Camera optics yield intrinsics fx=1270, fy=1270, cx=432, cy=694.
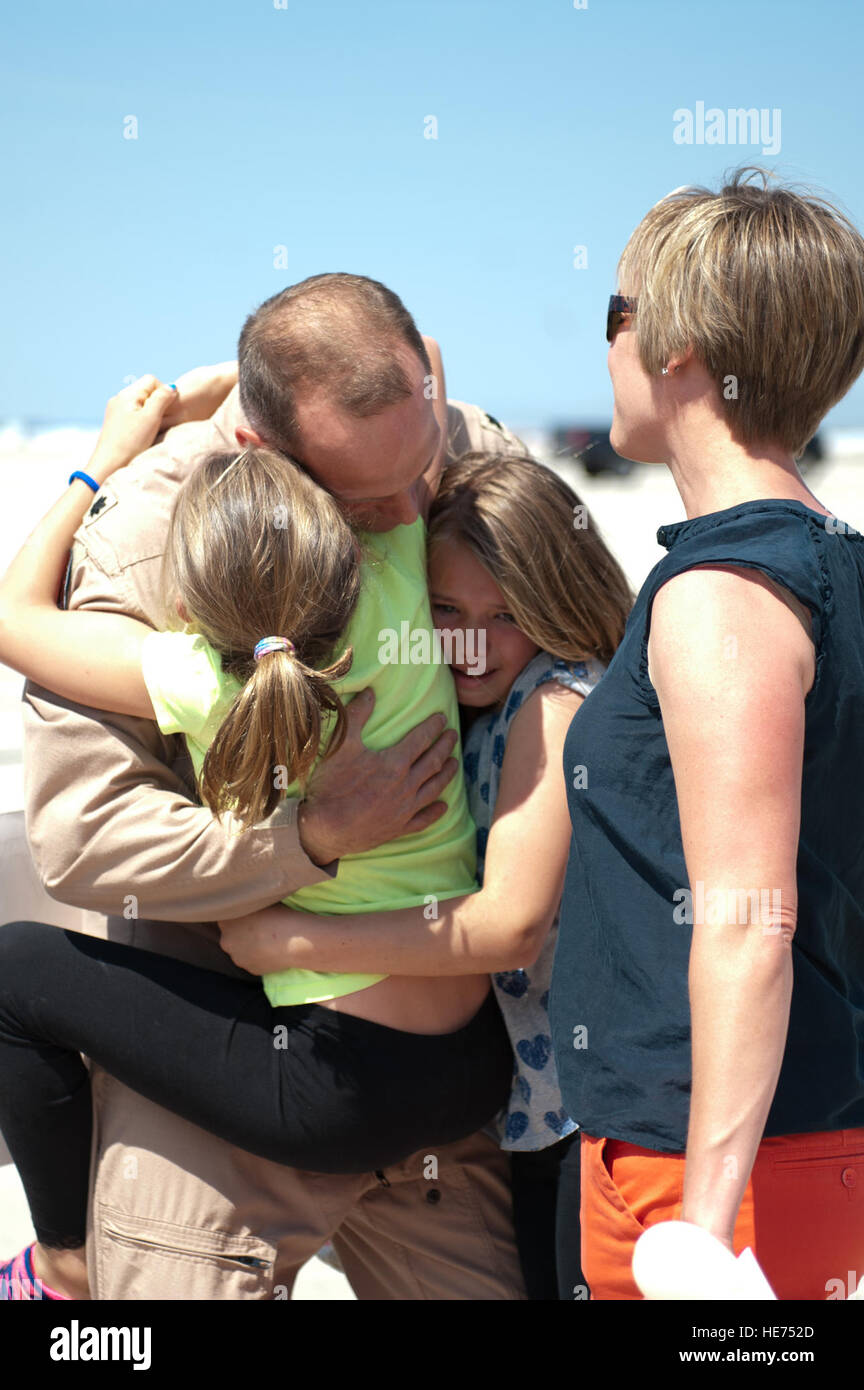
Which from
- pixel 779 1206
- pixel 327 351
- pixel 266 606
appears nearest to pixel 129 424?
pixel 327 351

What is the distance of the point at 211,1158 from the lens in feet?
6.69

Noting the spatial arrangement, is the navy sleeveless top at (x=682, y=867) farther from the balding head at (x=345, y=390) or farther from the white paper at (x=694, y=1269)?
the balding head at (x=345, y=390)

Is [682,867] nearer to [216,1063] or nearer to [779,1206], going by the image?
[779,1206]

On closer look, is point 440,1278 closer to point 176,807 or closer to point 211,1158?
point 211,1158

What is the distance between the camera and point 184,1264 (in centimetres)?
200

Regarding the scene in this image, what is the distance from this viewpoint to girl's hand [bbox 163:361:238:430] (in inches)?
95.0

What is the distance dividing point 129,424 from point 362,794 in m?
0.87

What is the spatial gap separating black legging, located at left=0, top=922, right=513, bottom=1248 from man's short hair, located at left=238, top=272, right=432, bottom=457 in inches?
34.6

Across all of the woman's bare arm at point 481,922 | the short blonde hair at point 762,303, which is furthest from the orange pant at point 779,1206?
the short blonde hair at point 762,303

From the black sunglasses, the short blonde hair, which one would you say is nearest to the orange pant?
the short blonde hair

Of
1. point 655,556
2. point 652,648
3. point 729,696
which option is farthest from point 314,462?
point 655,556

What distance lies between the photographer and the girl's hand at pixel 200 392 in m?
2.41

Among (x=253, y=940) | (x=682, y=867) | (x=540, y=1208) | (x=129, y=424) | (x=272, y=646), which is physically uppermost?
(x=129, y=424)

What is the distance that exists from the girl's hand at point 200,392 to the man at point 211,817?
30cm
